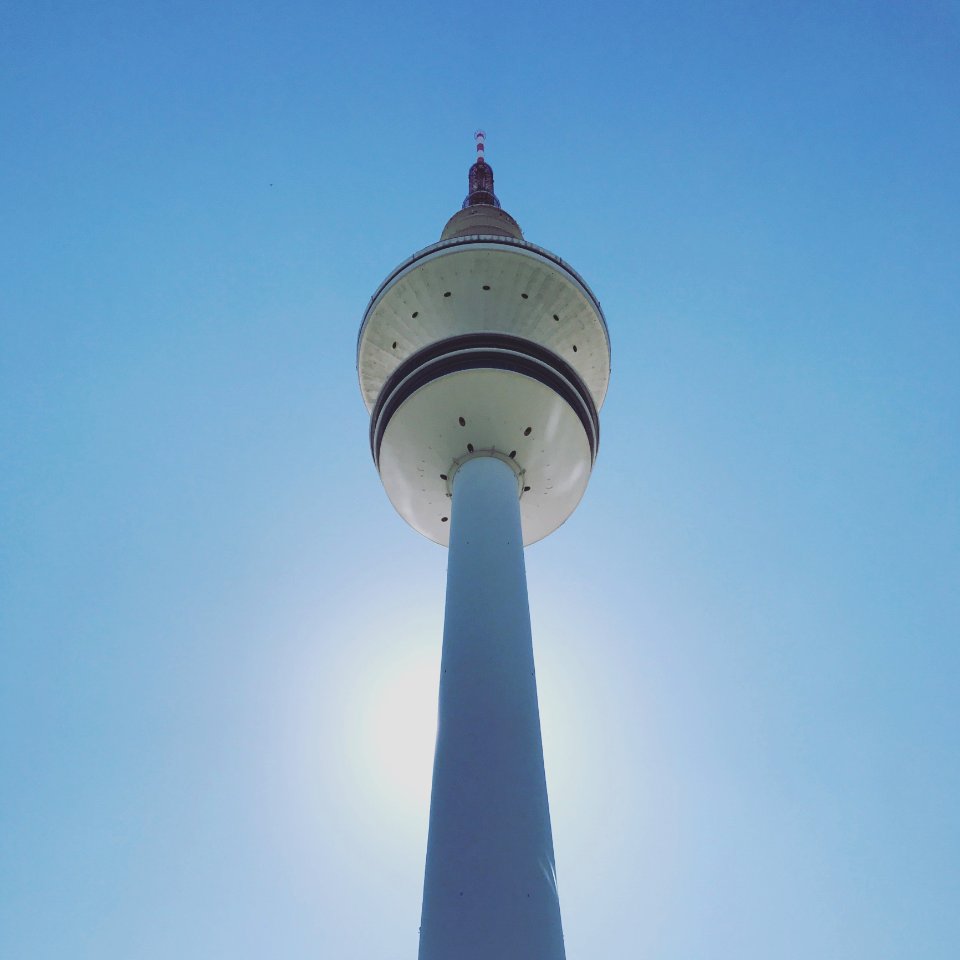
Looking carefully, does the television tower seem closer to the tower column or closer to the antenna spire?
the tower column

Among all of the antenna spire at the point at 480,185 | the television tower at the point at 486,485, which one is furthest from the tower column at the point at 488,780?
the antenna spire at the point at 480,185

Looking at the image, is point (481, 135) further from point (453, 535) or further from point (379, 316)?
point (453, 535)

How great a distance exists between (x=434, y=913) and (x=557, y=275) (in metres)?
10.5

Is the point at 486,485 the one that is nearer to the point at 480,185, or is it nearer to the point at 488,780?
the point at 488,780

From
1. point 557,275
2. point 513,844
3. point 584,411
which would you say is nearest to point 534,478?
point 584,411

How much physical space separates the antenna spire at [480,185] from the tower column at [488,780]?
38.9 ft

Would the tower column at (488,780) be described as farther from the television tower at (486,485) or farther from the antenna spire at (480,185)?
the antenna spire at (480,185)

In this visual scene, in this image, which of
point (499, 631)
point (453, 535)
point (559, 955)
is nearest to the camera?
point (559, 955)

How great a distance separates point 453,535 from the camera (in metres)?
11.9

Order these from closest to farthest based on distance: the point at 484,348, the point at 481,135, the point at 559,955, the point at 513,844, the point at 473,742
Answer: the point at 559,955 → the point at 513,844 → the point at 473,742 → the point at 484,348 → the point at 481,135

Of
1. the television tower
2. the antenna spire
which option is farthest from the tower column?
the antenna spire

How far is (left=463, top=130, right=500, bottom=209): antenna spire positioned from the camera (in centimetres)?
2083

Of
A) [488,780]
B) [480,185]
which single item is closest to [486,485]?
[488,780]

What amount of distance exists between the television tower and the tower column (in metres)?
0.02
